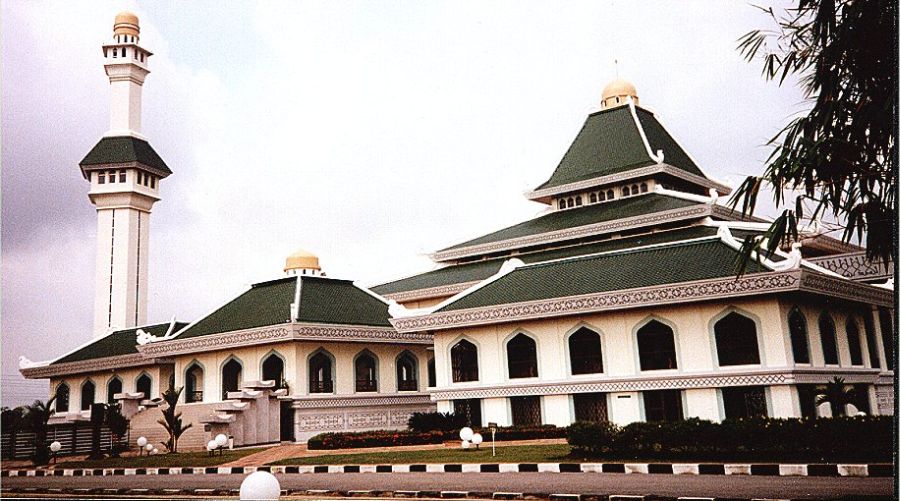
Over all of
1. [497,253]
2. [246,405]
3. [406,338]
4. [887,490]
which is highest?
[497,253]

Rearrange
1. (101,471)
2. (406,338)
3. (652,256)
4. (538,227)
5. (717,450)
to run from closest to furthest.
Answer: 1. (717,450)
2. (101,471)
3. (652,256)
4. (406,338)
5. (538,227)

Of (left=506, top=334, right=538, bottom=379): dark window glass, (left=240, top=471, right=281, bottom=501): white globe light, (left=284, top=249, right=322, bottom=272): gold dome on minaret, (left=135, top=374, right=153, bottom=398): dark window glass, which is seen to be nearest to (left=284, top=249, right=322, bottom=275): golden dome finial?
(left=284, top=249, right=322, bottom=272): gold dome on minaret

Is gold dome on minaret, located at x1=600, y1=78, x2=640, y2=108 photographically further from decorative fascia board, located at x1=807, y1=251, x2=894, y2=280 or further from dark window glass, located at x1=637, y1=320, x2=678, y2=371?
dark window glass, located at x1=637, y1=320, x2=678, y2=371

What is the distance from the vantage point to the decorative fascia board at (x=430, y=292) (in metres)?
26.3

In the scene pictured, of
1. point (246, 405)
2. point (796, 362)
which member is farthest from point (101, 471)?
point (796, 362)

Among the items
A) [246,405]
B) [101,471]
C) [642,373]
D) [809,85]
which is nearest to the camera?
[809,85]

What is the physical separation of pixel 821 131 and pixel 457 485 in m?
6.52

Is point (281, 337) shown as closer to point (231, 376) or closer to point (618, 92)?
point (231, 376)

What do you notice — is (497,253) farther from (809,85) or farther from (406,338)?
(809,85)

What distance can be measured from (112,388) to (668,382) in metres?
21.0

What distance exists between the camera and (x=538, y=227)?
92.4 ft

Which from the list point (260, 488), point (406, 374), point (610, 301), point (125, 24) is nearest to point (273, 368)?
point (406, 374)

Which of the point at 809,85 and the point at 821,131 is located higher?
the point at 809,85

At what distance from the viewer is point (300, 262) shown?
1161 inches
